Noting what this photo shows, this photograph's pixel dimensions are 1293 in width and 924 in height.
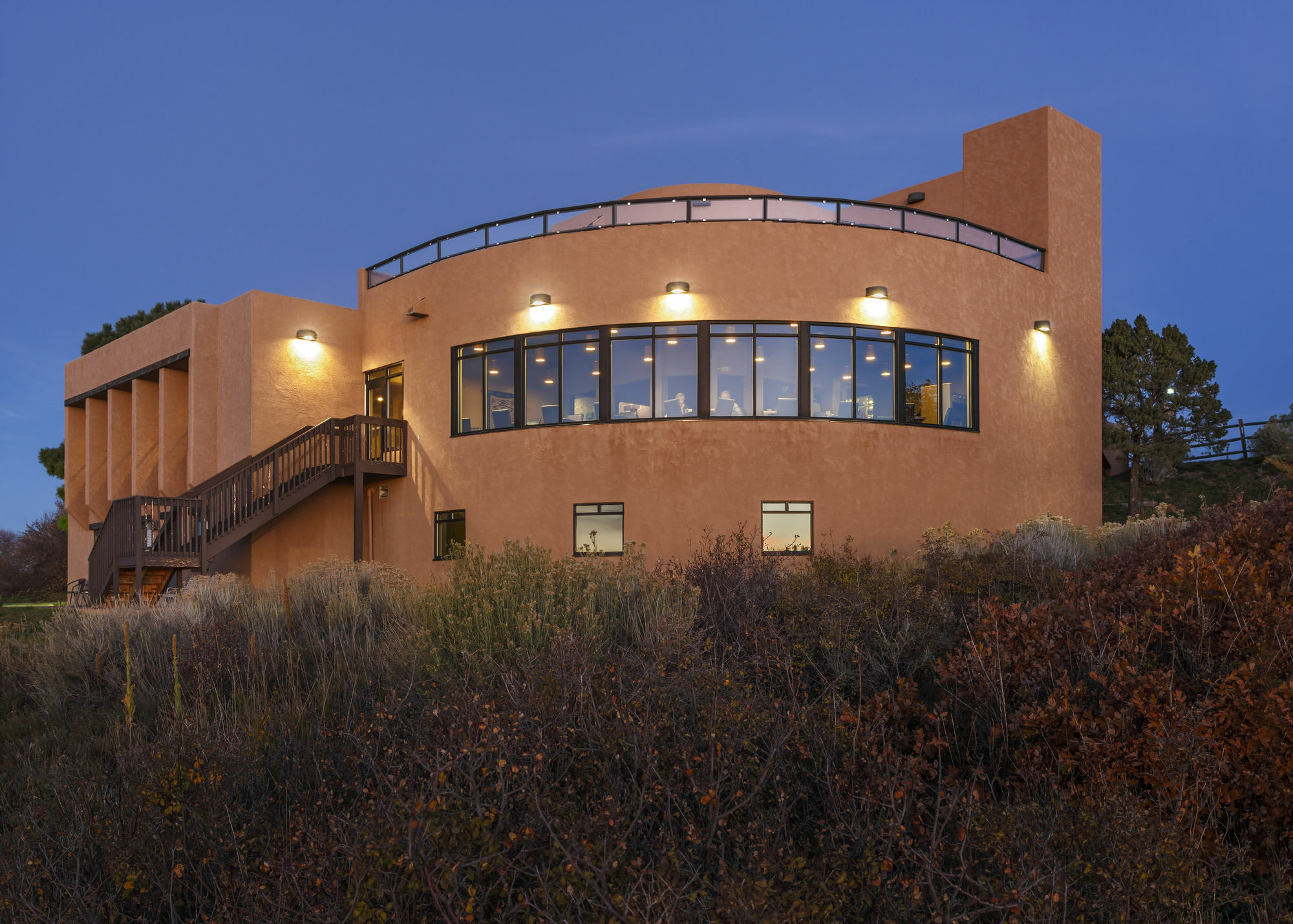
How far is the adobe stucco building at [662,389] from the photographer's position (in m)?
15.1

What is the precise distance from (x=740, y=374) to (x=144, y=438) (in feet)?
46.0

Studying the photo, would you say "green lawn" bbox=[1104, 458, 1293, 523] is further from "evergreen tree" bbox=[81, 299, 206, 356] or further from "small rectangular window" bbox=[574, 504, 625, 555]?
"evergreen tree" bbox=[81, 299, 206, 356]

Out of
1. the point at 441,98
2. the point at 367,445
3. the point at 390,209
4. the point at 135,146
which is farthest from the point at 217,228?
the point at 367,445

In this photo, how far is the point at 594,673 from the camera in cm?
562

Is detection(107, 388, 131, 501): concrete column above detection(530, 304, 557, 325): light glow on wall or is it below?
below

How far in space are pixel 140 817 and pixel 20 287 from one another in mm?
151896

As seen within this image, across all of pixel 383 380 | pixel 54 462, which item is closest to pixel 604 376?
pixel 383 380

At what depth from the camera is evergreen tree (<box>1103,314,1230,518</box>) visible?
25.2 m

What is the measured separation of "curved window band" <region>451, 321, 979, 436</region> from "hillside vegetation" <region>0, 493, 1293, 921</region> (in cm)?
743

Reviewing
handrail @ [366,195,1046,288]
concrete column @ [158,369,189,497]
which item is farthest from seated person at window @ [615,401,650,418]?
concrete column @ [158,369,189,497]

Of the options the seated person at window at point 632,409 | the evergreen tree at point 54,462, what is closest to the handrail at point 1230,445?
the seated person at window at point 632,409

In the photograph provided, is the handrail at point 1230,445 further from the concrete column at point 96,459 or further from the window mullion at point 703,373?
the concrete column at point 96,459

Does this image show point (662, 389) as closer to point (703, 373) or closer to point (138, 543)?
point (703, 373)

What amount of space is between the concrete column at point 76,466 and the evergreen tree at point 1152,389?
87.7 feet
